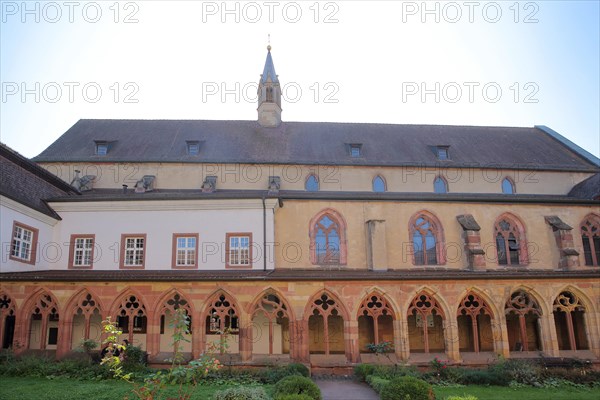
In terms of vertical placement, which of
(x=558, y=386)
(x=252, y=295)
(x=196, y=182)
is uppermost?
(x=196, y=182)

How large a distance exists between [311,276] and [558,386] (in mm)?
10208

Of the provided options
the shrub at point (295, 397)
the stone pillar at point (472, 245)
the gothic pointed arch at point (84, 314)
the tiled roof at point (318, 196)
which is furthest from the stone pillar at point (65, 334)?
the stone pillar at point (472, 245)

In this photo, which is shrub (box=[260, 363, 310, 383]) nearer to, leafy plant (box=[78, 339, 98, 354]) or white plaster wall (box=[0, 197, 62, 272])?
leafy plant (box=[78, 339, 98, 354])

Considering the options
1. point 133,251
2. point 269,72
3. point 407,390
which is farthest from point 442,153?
point 407,390

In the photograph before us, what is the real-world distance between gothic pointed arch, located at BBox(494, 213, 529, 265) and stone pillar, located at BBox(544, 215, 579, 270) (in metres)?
1.61

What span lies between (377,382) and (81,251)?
15.8m

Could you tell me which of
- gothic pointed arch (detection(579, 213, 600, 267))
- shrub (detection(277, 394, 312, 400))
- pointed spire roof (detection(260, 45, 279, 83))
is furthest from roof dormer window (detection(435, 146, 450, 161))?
shrub (detection(277, 394, 312, 400))

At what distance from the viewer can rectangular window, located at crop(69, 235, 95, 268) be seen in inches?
961

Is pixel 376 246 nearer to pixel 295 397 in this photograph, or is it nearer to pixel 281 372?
pixel 281 372

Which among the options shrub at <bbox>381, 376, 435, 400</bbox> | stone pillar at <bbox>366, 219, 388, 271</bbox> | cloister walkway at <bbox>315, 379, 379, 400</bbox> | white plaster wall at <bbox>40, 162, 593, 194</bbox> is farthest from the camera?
white plaster wall at <bbox>40, 162, 593, 194</bbox>

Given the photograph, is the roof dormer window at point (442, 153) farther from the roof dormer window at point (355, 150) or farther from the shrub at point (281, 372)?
the shrub at point (281, 372)

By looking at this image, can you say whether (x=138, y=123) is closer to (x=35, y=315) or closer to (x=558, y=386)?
(x=35, y=315)

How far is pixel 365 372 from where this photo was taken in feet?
62.9

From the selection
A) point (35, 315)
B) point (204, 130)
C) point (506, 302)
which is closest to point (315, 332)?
point (506, 302)
